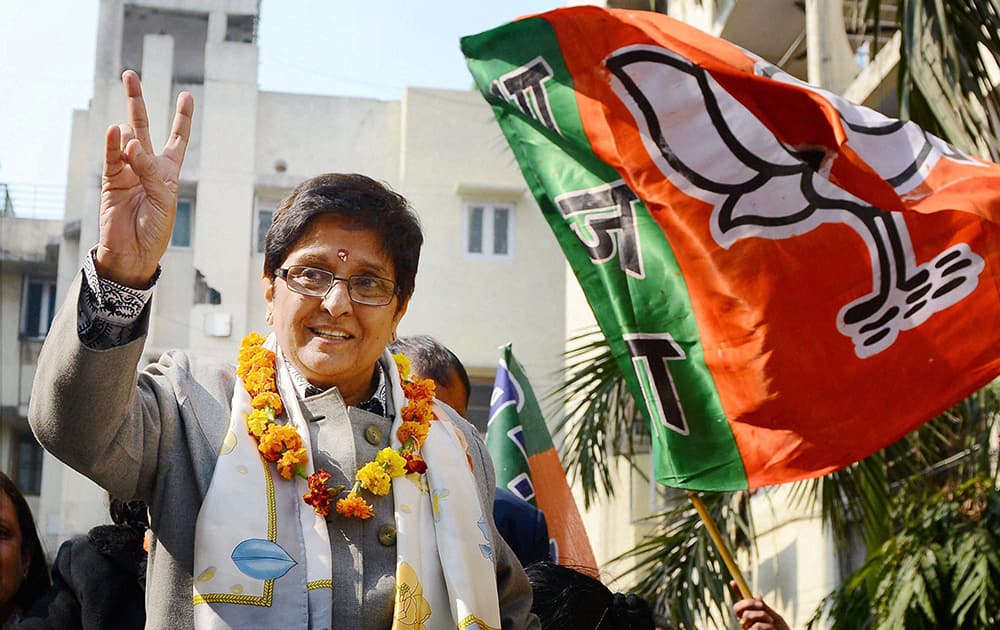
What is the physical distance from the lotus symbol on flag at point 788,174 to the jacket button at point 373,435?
77.0 inches

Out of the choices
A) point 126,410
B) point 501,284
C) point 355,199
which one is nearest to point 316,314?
point 355,199

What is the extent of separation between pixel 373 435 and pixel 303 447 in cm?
19

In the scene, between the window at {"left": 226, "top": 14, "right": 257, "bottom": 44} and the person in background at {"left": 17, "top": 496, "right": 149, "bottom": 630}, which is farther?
the window at {"left": 226, "top": 14, "right": 257, "bottom": 44}

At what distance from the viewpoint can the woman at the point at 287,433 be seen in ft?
8.11

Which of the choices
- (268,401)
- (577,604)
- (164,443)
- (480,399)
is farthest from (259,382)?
(480,399)

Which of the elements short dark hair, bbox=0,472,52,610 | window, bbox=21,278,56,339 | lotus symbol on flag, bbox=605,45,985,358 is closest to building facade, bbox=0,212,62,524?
window, bbox=21,278,56,339

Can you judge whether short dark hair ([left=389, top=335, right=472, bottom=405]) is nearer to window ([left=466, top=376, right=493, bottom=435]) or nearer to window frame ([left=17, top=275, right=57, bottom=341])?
window ([left=466, top=376, right=493, bottom=435])

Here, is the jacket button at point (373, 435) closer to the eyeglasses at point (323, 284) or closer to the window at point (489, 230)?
the eyeglasses at point (323, 284)

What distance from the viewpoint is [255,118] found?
20.5 meters

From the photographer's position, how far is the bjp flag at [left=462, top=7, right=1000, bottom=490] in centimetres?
448

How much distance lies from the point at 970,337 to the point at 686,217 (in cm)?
93

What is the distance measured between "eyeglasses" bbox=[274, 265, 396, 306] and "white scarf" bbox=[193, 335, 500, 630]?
0.17m

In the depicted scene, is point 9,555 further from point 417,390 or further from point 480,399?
point 480,399

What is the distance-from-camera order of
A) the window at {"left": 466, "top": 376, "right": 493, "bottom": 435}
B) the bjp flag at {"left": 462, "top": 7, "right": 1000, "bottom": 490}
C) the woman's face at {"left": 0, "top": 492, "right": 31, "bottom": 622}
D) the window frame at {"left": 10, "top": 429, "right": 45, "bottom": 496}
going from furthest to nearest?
1. the window frame at {"left": 10, "top": 429, "right": 45, "bottom": 496}
2. the window at {"left": 466, "top": 376, "right": 493, "bottom": 435}
3. the bjp flag at {"left": 462, "top": 7, "right": 1000, "bottom": 490}
4. the woman's face at {"left": 0, "top": 492, "right": 31, "bottom": 622}
